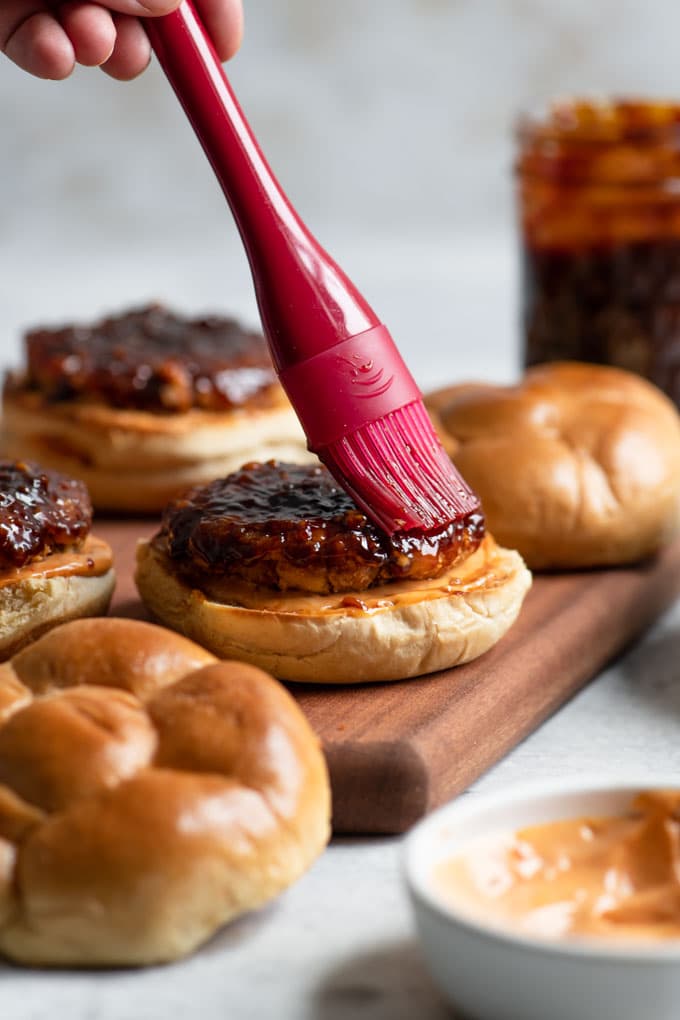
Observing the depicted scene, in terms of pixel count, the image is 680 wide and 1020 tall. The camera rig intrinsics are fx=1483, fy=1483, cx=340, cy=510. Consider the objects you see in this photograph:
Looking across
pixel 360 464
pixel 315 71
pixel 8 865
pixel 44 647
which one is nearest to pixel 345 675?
pixel 360 464

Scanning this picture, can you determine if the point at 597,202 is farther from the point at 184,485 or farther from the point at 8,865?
the point at 8,865

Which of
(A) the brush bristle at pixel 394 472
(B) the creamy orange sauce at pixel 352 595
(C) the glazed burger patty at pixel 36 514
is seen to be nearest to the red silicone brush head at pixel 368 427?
(A) the brush bristle at pixel 394 472

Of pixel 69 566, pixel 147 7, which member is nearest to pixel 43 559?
pixel 69 566

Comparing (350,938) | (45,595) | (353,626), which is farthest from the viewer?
(45,595)

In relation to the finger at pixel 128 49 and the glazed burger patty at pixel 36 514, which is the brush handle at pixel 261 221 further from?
the glazed burger patty at pixel 36 514

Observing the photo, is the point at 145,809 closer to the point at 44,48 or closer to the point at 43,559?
the point at 43,559
